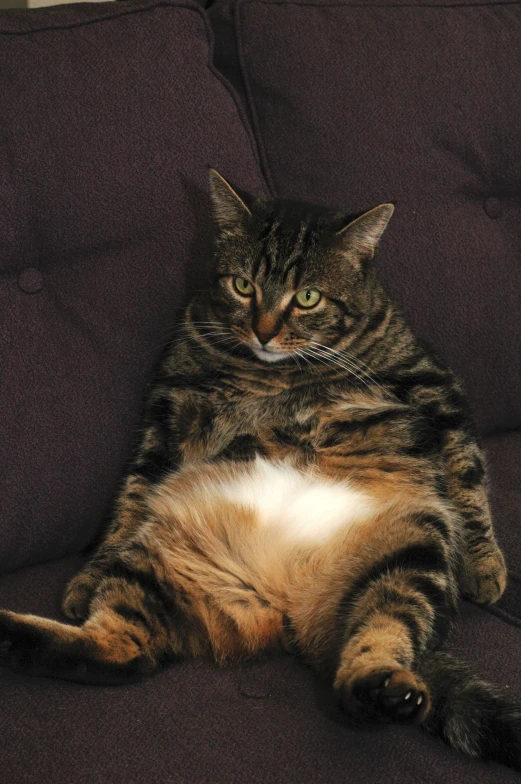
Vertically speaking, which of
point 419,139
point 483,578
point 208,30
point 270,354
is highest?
point 208,30

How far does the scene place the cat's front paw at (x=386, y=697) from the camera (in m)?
1.04

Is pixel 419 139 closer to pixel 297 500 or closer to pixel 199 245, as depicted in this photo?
pixel 199 245

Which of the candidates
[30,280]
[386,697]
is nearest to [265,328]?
[30,280]

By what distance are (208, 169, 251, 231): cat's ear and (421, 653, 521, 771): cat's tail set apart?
32.7 inches

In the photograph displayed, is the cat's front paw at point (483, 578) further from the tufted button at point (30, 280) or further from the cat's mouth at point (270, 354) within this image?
the tufted button at point (30, 280)

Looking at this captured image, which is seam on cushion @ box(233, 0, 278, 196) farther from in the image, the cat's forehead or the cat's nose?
the cat's nose

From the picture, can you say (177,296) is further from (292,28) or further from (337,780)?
(337,780)

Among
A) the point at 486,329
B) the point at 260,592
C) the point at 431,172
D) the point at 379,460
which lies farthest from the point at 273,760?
the point at 431,172

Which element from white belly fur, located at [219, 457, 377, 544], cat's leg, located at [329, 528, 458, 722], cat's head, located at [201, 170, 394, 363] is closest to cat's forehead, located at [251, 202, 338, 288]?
cat's head, located at [201, 170, 394, 363]

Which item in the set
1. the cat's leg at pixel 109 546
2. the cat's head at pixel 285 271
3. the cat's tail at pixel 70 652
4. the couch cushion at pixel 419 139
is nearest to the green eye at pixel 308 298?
the cat's head at pixel 285 271

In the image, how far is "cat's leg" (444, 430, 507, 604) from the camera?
1.40 m

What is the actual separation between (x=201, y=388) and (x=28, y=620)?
21.8 inches

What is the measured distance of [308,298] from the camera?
152cm

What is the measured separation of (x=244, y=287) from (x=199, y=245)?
13cm
